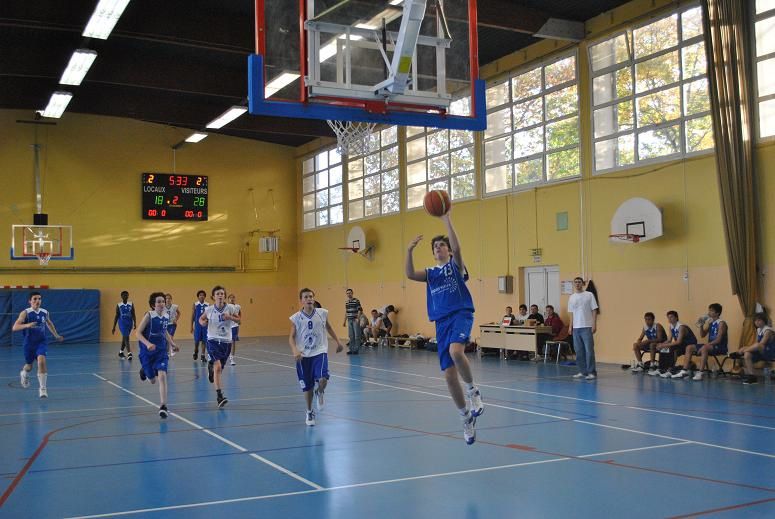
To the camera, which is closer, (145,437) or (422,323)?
(145,437)

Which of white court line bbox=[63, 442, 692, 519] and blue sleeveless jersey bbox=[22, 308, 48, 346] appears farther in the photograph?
blue sleeveless jersey bbox=[22, 308, 48, 346]

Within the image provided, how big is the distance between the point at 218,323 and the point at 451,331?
507cm

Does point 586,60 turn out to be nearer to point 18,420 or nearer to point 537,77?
point 537,77

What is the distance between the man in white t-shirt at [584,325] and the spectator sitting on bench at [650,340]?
1.55m

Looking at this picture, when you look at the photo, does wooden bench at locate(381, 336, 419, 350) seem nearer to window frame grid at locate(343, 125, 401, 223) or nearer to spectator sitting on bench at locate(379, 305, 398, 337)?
spectator sitting on bench at locate(379, 305, 398, 337)

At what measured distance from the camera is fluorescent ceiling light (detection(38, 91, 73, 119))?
23259 mm

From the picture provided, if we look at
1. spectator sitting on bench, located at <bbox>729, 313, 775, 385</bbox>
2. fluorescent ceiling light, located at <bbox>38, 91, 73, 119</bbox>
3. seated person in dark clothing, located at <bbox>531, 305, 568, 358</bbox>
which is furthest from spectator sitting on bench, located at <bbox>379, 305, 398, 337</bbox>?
spectator sitting on bench, located at <bbox>729, 313, 775, 385</bbox>

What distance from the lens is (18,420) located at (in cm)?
1030

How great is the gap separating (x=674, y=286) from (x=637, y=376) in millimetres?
2493

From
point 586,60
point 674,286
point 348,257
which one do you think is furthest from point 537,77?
point 348,257

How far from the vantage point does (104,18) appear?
16.7 m

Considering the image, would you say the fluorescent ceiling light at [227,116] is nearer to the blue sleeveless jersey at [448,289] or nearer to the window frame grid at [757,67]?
the window frame grid at [757,67]

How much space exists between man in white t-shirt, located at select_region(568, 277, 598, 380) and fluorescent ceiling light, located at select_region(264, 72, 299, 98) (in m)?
7.09

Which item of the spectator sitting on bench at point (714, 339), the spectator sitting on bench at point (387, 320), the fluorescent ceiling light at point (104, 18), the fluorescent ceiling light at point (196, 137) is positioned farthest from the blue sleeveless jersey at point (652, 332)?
the fluorescent ceiling light at point (196, 137)
